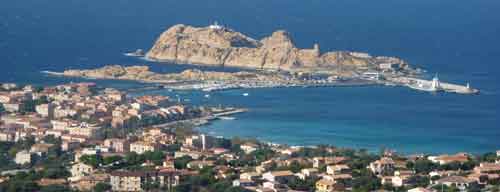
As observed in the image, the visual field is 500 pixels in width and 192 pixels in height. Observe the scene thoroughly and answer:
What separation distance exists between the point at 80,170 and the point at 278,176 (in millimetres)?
5204

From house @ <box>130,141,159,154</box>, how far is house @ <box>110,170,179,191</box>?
6902mm

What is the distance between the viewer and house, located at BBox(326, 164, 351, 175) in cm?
4700

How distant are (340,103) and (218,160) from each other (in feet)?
68.4

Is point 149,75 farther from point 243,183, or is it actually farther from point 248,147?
point 243,183

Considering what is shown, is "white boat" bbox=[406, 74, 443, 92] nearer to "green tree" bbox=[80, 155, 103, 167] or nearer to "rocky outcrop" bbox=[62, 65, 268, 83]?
"rocky outcrop" bbox=[62, 65, 268, 83]

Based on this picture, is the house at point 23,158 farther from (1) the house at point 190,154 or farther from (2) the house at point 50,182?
(2) the house at point 50,182

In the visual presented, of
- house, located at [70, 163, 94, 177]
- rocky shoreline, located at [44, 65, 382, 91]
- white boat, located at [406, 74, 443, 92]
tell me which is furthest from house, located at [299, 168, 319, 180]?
white boat, located at [406, 74, 443, 92]

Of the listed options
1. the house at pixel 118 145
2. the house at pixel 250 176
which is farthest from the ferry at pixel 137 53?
the house at pixel 250 176

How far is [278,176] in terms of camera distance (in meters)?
45.8

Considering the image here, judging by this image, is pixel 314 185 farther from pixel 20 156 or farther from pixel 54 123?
pixel 54 123

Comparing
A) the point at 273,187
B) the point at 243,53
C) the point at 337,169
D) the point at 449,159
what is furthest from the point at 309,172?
the point at 243,53

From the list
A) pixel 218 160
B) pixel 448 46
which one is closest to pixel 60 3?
pixel 448 46

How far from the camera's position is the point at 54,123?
5938cm

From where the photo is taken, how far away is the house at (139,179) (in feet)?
145
